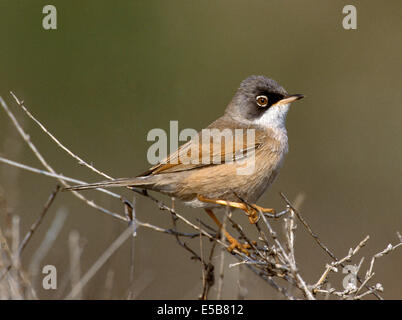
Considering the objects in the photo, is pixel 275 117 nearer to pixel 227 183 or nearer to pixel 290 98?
pixel 290 98

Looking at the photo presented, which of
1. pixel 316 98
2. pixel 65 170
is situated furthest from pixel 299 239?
pixel 65 170

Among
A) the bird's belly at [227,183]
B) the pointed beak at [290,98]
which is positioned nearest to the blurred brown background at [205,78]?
the pointed beak at [290,98]

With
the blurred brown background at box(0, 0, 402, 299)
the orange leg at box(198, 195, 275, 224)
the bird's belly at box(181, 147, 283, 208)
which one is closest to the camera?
the orange leg at box(198, 195, 275, 224)

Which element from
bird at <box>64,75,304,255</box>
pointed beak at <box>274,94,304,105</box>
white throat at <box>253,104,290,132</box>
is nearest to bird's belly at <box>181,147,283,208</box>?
bird at <box>64,75,304,255</box>

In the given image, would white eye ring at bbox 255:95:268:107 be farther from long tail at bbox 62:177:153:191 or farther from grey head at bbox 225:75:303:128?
long tail at bbox 62:177:153:191

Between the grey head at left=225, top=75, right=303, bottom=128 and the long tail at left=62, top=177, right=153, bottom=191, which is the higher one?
the grey head at left=225, top=75, right=303, bottom=128

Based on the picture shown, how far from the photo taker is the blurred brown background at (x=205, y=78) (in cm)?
1005

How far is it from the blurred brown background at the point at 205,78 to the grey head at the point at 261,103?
399 centimetres

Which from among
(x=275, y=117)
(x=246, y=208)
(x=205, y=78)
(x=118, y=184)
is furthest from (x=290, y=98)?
(x=205, y=78)

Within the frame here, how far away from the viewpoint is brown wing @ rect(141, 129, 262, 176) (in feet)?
16.7

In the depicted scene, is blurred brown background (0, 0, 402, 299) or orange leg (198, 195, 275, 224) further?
blurred brown background (0, 0, 402, 299)

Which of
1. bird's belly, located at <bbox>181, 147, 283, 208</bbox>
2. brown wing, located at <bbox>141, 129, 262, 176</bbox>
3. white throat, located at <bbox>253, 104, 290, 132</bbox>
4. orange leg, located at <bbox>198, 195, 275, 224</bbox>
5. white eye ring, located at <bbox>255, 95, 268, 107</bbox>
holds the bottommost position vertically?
orange leg, located at <bbox>198, 195, 275, 224</bbox>

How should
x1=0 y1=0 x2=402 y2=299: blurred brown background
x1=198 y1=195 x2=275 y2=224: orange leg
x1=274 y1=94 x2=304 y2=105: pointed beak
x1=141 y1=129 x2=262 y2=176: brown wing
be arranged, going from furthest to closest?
x1=0 y1=0 x2=402 y2=299: blurred brown background → x1=274 y1=94 x2=304 y2=105: pointed beak → x1=141 y1=129 x2=262 y2=176: brown wing → x1=198 y1=195 x2=275 y2=224: orange leg
